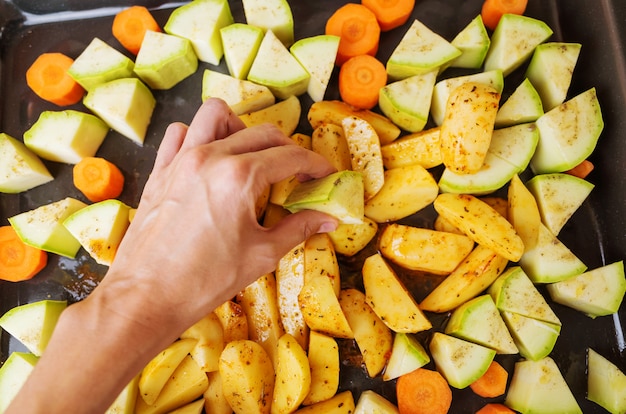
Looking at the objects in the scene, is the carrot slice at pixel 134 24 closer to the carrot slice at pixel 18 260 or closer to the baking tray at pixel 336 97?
the baking tray at pixel 336 97

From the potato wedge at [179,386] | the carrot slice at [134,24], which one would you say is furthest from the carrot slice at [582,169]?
the carrot slice at [134,24]

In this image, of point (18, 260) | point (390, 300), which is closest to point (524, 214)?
point (390, 300)

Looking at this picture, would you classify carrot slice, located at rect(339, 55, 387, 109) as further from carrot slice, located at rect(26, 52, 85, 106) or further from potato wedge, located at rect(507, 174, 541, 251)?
carrot slice, located at rect(26, 52, 85, 106)

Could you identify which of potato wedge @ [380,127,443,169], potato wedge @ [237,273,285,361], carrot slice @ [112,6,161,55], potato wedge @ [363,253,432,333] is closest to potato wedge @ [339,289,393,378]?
potato wedge @ [363,253,432,333]

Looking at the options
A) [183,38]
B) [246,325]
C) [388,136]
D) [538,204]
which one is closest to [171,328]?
[246,325]

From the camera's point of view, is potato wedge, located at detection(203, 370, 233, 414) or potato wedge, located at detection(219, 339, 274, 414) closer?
potato wedge, located at detection(219, 339, 274, 414)

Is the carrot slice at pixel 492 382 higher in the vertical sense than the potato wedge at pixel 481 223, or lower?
lower

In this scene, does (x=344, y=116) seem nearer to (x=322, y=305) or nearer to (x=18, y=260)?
(x=322, y=305)
